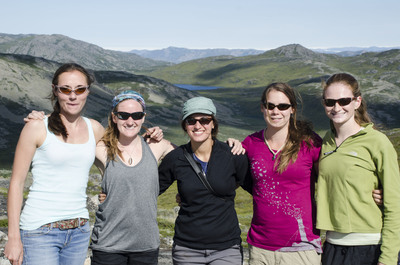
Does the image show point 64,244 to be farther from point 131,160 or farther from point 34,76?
point 34,76

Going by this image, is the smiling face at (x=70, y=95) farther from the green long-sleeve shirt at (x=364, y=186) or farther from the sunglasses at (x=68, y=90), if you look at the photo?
the green long-sleeve shirt at (x=364, y=186)

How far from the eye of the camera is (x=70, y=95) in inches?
314

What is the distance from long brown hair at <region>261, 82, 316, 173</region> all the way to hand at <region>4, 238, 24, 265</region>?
5.36 m

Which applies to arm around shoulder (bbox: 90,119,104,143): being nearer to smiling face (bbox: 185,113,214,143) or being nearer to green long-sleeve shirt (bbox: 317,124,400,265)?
smiling face (bbox: 185,113,214,143)

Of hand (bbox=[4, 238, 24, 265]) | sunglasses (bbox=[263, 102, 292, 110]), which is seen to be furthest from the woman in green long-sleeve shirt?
hand (bbox=[4, 238, 24, 265])

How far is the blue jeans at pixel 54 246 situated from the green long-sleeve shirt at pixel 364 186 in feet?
16.5

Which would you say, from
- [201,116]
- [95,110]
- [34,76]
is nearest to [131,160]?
[201,116]

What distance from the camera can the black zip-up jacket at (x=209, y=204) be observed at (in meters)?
8.08

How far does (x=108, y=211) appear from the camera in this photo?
8047 mm

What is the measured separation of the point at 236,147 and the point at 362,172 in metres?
2.68

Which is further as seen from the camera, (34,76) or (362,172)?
(34,76)

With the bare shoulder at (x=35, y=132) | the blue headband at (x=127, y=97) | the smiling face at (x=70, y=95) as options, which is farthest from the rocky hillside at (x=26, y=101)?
the bare shoulder at (x=35, y=132)

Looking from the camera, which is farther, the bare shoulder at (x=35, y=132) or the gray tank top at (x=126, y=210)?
the gray tank top at (x=126, y=210)

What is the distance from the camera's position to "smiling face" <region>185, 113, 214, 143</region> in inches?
333
